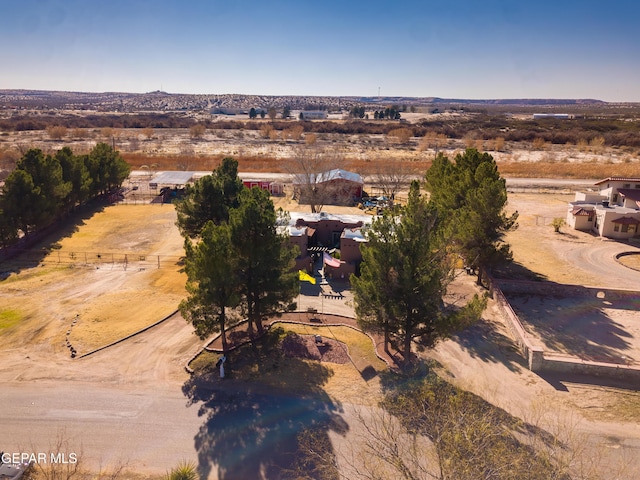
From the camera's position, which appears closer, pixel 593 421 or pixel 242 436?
pixel 242 436

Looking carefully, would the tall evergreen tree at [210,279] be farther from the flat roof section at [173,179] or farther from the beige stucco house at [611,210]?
the flat roof section at [173,179]

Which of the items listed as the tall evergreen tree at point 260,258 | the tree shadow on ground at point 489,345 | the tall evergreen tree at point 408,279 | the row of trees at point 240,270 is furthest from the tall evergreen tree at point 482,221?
the row of trees at point 240,270

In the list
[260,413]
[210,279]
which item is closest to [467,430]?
[260,413]

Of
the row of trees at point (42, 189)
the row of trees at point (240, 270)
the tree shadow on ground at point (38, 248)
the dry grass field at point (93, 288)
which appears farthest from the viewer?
the row of trees at point (42, 189)

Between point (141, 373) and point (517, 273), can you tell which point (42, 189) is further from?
point (517, 273)

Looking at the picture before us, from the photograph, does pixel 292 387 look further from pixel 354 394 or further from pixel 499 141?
pixel 499 141

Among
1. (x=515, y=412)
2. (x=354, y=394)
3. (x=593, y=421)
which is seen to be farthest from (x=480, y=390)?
(x=354, y=394)
